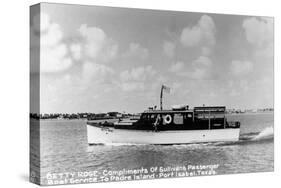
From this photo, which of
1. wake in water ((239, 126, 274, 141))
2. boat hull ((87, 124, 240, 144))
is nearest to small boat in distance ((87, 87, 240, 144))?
boat hull ((87, 124, 240, 144))

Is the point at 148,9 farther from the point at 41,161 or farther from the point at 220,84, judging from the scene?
the point at 41,161

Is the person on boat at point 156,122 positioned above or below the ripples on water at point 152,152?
above

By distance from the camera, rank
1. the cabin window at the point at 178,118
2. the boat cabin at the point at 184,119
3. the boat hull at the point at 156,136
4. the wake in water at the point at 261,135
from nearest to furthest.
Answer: the boat hull at the point at 156,136, the boat cabin at the point at 184,119, the cabin window at the point at 178,118, the wake in water at the point at 261,135

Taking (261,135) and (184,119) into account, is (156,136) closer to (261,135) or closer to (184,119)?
(184,119)

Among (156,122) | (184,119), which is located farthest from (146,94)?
(184,119)

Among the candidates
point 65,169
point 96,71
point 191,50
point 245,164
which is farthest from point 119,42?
point 245,164

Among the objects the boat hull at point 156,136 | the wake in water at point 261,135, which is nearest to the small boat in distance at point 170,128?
the boat hull at point 156,136

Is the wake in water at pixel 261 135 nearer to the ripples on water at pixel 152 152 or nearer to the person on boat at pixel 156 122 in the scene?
the ripples on water at pixel 152 152

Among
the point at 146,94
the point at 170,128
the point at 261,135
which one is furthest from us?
the point at 261,135
